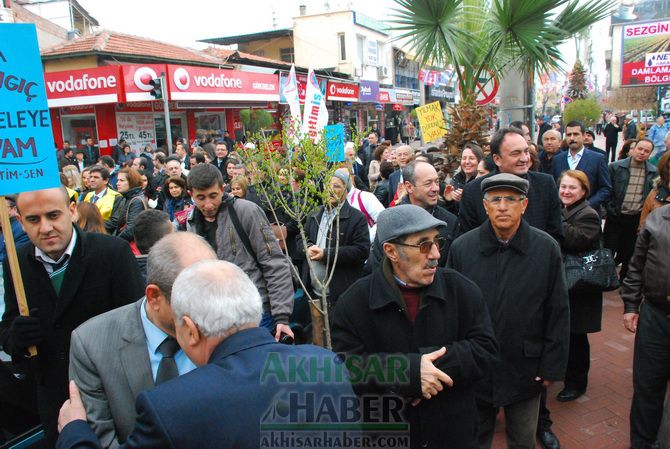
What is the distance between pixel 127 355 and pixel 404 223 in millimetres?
1282

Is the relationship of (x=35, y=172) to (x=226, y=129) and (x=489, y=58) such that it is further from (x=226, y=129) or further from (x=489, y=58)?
(x=226, y=129)

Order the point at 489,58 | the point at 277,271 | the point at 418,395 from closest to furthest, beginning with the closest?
the point at 418,395
the point at 277,271
the point at 489,58

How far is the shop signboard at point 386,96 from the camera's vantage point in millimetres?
36997

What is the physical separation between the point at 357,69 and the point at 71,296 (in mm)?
38090

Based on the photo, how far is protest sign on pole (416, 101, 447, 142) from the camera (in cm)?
806

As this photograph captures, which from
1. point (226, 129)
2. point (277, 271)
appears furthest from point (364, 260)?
point (226, 129)

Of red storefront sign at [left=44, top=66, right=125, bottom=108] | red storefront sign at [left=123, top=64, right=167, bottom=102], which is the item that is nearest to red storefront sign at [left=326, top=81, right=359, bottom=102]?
red storefront sign at [left=123, top=64, right=167, bottom=102]

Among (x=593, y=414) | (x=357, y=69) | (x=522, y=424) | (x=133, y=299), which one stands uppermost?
(x=357, y=69)

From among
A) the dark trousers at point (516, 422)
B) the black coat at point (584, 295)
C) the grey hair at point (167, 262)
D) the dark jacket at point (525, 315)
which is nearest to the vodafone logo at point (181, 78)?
the black coat at point (584, 295)

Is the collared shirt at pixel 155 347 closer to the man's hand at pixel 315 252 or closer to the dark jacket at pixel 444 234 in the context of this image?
the dark jacket at pixel 444 234

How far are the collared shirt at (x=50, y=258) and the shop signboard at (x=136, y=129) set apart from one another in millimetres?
18552

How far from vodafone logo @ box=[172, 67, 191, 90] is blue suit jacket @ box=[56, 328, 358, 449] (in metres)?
19.0

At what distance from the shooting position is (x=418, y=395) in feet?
7.30

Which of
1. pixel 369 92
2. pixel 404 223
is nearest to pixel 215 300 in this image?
pixel 404 223
